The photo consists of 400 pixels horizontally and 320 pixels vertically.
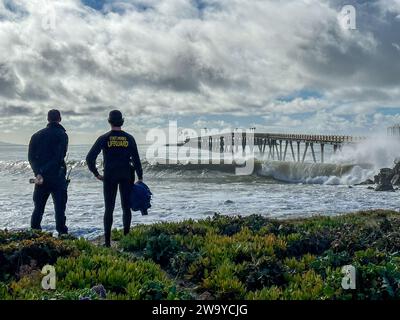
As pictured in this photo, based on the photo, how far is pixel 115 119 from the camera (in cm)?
803

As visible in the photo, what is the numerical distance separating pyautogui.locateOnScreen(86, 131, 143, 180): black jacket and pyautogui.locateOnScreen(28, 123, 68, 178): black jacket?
1.00 meters

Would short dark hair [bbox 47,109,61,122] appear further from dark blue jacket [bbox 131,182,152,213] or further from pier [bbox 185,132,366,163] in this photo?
pier [bbox 185,132,366,163]

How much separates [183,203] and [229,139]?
167ft

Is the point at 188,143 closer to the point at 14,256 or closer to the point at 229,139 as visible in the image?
the point at 229,139

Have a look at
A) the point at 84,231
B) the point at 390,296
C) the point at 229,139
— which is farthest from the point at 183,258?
the point at 229,139

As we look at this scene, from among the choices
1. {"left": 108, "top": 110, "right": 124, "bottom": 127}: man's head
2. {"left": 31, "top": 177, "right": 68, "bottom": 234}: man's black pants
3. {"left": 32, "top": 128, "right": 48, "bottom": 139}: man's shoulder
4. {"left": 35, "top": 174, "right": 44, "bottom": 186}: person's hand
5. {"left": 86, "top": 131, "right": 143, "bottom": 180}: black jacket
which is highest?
{"left": 108, "top": 110, "right": 124, "bottom": 127}: man's head

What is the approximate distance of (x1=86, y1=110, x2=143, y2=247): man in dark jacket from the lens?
7957 millimetres

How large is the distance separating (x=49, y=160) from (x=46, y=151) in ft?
0.64

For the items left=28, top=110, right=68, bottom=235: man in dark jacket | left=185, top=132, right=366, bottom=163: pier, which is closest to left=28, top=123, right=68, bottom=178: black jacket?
left=28, top=110, right=68, bottom=235: man in dark jacket

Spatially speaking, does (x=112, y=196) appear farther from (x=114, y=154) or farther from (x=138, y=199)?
(x=114, y=154)

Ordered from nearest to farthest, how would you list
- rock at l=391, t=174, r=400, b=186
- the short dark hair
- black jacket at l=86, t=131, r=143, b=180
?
1. black jacket at l=86, t=131, r=143, b=180
2. the short dark hair
3. rock at l=391, t=174, r=400, b=186
